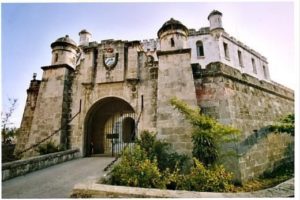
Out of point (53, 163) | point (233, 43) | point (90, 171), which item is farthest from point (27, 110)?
point (233, 43)

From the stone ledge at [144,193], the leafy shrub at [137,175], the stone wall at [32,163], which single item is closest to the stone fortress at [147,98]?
the stone wall at [32,163]

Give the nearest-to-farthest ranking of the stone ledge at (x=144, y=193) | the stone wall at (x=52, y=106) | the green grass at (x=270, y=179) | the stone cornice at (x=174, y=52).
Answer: the stone ledge at (x=144, y=193) < the green grass at (x=270, y=179) < the stone cornice at (x=174, y=52) < the stone wall at (x=52, y=106)

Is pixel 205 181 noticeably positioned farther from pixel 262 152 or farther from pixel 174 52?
pixel 174 52

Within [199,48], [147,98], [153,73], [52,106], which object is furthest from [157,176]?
[199,48]

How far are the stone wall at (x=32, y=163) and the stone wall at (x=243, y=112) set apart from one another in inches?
222

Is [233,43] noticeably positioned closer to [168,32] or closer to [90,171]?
[168,32]

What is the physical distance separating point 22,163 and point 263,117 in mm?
9470

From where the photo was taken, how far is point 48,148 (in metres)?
8.38

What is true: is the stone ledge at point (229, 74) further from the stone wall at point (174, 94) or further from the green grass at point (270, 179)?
the green grass at point (270, 179)

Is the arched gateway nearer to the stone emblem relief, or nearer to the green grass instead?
the stone emblem relief

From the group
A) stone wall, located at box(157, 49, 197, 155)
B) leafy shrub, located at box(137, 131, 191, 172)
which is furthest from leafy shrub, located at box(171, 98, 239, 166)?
stone wall, located at box(157, 49, 197, 155)

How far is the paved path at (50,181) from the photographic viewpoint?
4590 millimetres

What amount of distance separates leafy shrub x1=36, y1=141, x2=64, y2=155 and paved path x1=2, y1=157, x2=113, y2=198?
128cm

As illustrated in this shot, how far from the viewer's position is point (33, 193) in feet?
15.1
